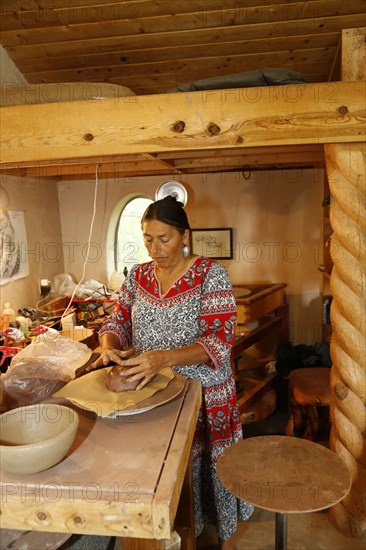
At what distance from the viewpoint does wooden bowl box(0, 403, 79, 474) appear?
3.03 feet

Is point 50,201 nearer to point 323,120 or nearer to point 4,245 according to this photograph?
point 4,245

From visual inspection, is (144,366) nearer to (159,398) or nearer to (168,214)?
(159,398)

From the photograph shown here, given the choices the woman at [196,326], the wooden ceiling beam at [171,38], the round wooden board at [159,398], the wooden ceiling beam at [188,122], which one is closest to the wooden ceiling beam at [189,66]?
the wooden ceiling beam at [171,38]

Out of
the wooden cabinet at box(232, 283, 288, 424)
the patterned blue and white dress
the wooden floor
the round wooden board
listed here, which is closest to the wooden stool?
the wooden cabinet at box(232, 283, 288, 424)

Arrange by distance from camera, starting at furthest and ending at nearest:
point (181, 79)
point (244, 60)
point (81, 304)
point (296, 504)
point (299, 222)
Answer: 1. point (299, 222)
2. point (81, 304)
3. point (181, 79)
4. point (244, 60)
5. point (296, 504)

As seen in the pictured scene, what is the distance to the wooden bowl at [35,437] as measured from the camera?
0.93m

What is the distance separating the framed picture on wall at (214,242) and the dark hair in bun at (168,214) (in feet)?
8.83

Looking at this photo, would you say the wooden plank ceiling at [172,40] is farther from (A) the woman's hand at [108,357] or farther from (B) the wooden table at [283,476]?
(B) the wooden table at [283,476]

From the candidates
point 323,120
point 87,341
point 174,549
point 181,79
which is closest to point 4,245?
point 87,341

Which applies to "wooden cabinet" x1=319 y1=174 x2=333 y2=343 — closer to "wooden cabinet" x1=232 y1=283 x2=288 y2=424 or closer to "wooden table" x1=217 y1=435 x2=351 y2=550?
"wooden cabinet" x1=232 y1=283 x2=288 y2=424

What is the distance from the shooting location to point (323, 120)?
1.83m

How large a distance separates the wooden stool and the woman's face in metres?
1.69

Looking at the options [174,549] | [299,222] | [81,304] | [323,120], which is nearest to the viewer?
[174,549]

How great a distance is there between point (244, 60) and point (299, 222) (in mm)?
1879
